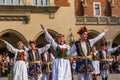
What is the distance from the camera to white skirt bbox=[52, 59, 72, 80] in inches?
400

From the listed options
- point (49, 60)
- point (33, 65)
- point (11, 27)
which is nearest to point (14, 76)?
point (33, 65)

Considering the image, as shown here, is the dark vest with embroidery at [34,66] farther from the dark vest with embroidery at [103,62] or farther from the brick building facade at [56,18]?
the brick building facade at [56,18]

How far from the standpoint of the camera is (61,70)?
10.2 meters

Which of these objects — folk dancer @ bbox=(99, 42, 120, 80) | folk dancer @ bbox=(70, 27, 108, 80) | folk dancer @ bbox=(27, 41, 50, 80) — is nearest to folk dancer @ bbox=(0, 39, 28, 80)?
folk dancer @ bbox=(27, 41, 50, 80)

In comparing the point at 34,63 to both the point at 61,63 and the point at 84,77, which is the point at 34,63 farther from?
the point at 84,77

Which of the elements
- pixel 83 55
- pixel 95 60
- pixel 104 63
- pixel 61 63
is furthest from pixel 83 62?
pixel 95 60

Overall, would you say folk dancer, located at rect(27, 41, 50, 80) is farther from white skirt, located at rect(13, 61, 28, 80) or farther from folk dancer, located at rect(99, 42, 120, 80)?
folk dancer, located at rect(99, 42, 120, 80)

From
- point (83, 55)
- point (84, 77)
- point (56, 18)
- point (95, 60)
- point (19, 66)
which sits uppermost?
point (56, 18)

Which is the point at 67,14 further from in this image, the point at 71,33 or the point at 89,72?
the point at 89,72

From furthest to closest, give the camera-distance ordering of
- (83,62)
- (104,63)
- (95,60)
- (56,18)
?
(56,18)
(95,60)
(104,63)
(83,62)

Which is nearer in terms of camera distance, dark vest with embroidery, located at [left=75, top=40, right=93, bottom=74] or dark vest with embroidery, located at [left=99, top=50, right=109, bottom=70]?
dark vest with embroidery, located at [left=75, top=40, right=93, bottom=74]

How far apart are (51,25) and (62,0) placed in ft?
8.15

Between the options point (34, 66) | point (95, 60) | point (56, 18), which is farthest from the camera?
point (56, 18)

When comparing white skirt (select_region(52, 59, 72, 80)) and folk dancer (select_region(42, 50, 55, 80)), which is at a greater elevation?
white skirt (select_region(52, 59, 72, 80))
